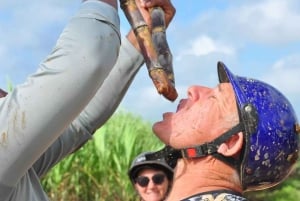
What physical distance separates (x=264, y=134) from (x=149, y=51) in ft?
2.25

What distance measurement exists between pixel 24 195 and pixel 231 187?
958 mm

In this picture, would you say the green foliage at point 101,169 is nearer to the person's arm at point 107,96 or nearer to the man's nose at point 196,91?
the person's arm at point 107,96

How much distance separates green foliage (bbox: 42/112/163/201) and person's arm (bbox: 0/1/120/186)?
9.49m

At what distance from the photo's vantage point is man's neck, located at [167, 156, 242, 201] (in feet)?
11.7

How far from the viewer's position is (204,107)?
3689 mm

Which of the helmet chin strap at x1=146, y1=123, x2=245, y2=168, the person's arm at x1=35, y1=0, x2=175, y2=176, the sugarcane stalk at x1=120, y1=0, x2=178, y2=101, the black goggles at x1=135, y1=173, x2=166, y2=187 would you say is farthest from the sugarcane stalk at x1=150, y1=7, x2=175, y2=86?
the black goggles at x1=135, y1=173, x2=166, y2=187

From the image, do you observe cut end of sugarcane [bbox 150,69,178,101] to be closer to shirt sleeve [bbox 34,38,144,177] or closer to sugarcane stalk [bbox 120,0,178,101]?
sugarcane stalk [bbox 120,0,178,101]

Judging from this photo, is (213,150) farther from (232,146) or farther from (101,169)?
(101,169)

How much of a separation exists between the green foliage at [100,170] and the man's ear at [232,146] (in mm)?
8759

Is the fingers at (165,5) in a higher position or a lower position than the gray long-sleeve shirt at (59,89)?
higher

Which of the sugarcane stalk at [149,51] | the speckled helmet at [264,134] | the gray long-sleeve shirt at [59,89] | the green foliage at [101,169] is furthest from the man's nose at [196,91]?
the green foliage at [101,169]

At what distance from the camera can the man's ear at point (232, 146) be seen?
11.9 feet

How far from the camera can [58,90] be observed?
8.94ft

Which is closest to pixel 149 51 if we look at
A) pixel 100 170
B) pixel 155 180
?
pixel 155 180
